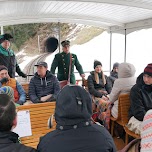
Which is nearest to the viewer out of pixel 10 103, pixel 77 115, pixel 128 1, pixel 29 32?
pixel 77 115

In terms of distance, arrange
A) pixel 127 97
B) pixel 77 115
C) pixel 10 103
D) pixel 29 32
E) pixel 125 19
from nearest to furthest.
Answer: pixel 77 115 < pixel 10 103 < pixel 127 97 < pixel 125 19 < pixel 29 32

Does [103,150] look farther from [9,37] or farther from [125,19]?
[125,19]

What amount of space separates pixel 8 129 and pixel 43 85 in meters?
2.67

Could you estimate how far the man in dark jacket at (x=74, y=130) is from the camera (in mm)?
1390

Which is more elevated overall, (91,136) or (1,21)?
(1,21)

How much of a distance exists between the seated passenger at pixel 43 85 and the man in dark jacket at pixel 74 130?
8.50 feet

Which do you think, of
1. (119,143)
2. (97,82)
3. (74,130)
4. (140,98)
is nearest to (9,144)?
(74,130)

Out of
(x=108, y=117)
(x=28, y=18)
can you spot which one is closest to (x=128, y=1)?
(x=108, y=117)

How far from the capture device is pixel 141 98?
3305 mm

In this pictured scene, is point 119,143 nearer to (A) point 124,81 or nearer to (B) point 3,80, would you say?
(A) point 124,81

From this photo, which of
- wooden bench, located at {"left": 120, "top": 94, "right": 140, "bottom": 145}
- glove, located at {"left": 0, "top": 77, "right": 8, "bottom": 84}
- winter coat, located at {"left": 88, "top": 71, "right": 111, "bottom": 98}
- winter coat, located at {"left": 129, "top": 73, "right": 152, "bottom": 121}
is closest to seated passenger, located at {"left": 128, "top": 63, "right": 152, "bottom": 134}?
winter coat, located at {"left": 129, "top": 73, "right": 152, "bottom": 121}

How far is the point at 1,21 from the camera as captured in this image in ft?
22.1

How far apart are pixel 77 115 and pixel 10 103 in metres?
0.46

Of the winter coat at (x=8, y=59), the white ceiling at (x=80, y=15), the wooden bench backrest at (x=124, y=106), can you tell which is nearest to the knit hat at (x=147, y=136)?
the wooden bench backrest at (x=124, y=106)
